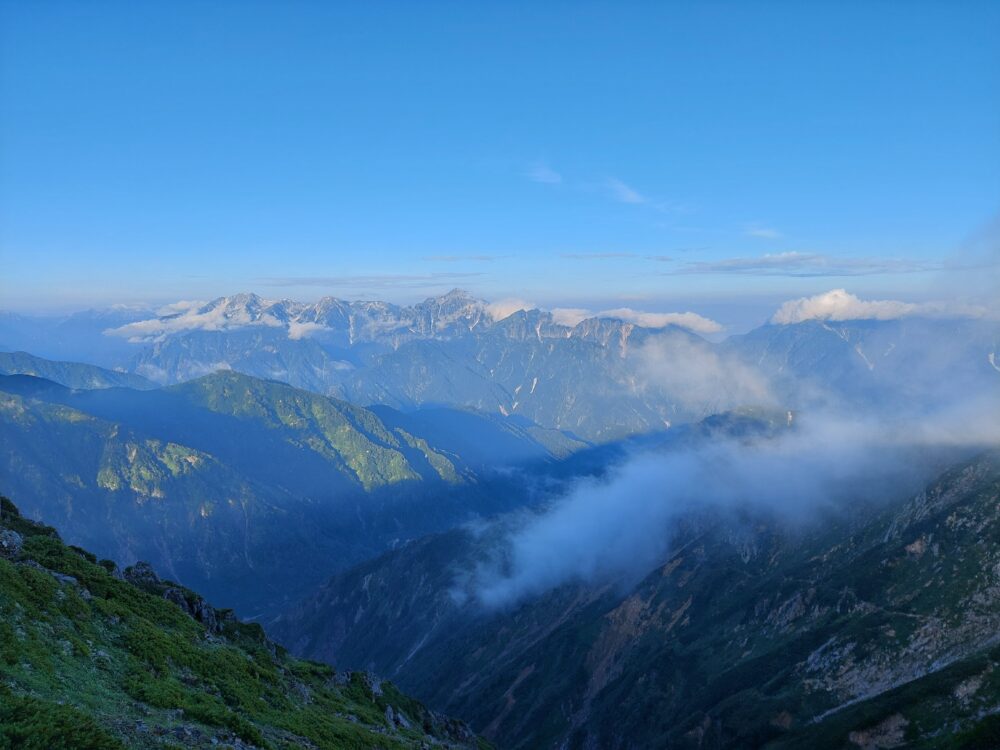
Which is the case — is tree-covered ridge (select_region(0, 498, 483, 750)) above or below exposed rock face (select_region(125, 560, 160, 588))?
above

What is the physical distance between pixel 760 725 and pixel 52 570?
196749 mm

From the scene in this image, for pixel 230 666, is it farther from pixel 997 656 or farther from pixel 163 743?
pixel 997 656

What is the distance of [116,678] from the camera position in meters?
40.9

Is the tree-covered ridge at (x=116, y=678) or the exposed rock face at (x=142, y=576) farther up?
the tree-covered ridge at (x=116, y=678)

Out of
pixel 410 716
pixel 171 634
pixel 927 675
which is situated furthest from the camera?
pixel 927 675

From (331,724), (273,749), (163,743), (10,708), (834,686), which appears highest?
(10,708)

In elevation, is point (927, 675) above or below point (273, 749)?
below

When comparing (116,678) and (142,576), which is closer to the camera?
(116,678)

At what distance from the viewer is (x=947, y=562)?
194 meters

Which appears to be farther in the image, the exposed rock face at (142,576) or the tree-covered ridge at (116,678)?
the exposed rock face at (142,576)

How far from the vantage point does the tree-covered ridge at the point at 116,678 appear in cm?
2984

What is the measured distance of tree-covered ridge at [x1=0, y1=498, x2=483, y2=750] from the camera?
97.9ft

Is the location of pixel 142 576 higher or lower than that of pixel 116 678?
lower

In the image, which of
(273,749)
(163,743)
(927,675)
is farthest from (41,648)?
(927,675)
